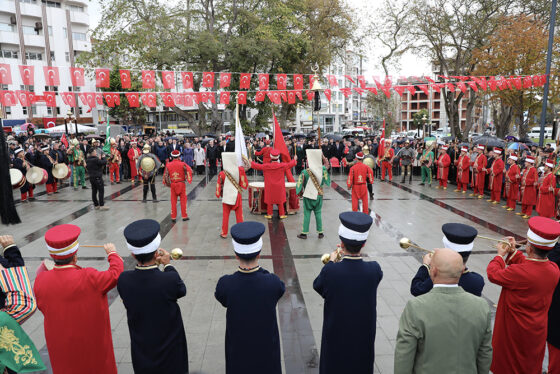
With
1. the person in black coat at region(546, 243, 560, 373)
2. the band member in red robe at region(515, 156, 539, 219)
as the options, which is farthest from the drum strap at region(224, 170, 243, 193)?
the band member in red robe at region(515, 156, 539, 219)

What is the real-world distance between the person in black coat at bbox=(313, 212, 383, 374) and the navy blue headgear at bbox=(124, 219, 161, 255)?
144 centimetres

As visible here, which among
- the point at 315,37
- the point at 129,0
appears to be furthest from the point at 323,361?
the point at 315,37

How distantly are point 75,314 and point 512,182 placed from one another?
1245 centimetres

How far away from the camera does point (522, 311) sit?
3.49 m

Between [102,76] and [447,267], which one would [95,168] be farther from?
[447,267]

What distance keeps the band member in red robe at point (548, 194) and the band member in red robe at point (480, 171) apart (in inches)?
128

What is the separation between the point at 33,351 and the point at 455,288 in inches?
116

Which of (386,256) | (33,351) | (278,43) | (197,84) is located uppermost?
(278,43)

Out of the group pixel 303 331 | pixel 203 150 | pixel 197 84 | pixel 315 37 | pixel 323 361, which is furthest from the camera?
A: pixel 315 37

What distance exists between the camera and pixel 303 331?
4.98 meters

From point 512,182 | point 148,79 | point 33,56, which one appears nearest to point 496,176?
point 512,182

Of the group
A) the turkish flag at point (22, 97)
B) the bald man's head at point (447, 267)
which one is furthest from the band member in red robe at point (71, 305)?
the turkish flag at point (22, 97)

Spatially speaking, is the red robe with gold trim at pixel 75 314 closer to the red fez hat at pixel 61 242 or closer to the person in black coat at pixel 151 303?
the red fez hat at pixel 61 242

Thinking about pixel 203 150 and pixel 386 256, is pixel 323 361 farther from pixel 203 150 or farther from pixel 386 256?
pixel 203 150
